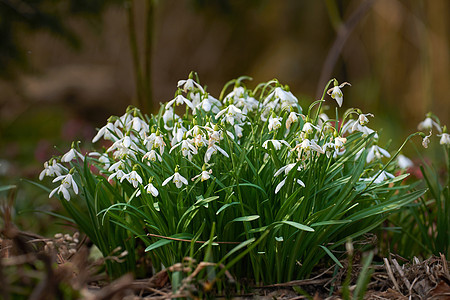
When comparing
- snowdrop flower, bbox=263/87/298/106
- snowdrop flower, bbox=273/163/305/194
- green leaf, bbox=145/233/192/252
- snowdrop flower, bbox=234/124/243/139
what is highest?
snowdrop flower, bbox=263/87/298/106

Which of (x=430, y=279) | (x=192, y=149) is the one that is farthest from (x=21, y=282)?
(x=430, y=279)

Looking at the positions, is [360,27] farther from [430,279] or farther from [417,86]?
[430,279]

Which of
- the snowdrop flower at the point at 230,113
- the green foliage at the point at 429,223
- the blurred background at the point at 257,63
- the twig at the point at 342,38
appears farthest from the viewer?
the blurred background at the point at 257,63

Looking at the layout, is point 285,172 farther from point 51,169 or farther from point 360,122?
point 51,169

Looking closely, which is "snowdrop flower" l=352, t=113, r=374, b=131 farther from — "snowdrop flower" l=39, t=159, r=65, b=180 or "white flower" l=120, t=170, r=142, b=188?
"snowdrop flower" l=39, t=159, r=65, b=180

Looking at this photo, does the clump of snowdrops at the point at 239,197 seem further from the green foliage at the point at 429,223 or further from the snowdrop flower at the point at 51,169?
the green foliage at the point at 429,223

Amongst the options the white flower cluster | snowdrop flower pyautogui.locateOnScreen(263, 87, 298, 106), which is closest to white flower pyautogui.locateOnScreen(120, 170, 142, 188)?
the white flower cluster

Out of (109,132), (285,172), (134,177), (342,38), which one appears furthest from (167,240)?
(342,38)

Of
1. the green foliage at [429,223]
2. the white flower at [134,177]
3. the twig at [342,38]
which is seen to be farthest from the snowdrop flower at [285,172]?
the twig at [342,38]
